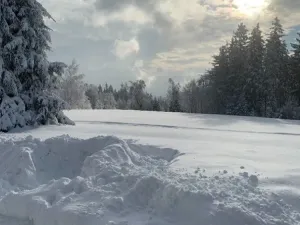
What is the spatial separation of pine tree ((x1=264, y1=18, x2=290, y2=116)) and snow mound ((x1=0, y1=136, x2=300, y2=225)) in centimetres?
3399

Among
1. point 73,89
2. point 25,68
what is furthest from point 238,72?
point 25,68

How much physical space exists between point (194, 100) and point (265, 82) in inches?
1103

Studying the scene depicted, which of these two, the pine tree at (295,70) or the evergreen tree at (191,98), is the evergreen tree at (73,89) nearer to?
the evergreen tree at (191,98)

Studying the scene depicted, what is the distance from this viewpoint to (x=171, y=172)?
20.6ft

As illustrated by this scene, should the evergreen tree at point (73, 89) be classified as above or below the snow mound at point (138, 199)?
above

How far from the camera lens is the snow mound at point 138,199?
193 inches

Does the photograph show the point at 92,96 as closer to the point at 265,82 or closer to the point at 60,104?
the point at 265,82

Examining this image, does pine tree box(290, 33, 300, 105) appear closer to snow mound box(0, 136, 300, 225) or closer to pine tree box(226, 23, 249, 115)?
pine tree box(226, 23, 249, 115)

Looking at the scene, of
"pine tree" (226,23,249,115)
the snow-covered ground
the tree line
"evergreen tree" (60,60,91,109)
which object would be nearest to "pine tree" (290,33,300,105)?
the tree line

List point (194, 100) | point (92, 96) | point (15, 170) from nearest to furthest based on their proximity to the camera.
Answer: point (15, 170)
point (194, 100)
point (92, 96)

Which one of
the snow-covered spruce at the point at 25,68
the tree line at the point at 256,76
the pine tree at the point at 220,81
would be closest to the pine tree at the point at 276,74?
the tree line at the point at 256,76

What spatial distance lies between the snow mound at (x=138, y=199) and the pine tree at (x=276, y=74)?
34.0 metres

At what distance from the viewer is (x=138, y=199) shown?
5547 mm

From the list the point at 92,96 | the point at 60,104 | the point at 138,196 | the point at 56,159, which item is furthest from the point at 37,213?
the point at 92,96
